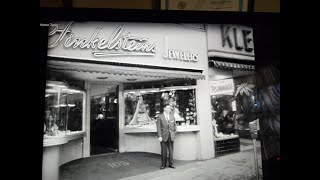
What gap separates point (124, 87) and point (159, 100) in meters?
0.42

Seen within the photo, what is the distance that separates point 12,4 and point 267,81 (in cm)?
284

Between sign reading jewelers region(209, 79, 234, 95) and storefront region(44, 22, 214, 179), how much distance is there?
7 centimetres

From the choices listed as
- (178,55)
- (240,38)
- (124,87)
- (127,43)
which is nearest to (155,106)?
(124,87)

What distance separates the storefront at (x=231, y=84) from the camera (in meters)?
2.67

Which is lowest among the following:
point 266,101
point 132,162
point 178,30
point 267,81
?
point 132,162

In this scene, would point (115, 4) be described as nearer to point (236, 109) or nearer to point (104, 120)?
point (104, 120)

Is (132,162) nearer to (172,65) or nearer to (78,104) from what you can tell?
(78,104)

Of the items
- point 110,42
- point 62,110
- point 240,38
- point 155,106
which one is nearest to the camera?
point 62,110

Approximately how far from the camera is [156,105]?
8.79 feet

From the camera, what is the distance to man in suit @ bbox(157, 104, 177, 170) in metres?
2.61

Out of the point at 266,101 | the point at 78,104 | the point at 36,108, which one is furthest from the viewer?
the point at 266,101

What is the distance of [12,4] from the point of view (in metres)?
2.42

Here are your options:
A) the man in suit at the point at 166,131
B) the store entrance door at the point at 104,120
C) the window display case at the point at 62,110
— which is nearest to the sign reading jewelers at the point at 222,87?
the man in suit at the point at 166,131

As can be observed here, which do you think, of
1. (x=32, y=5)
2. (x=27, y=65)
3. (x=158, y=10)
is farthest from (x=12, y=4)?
(x=158, y=10)
